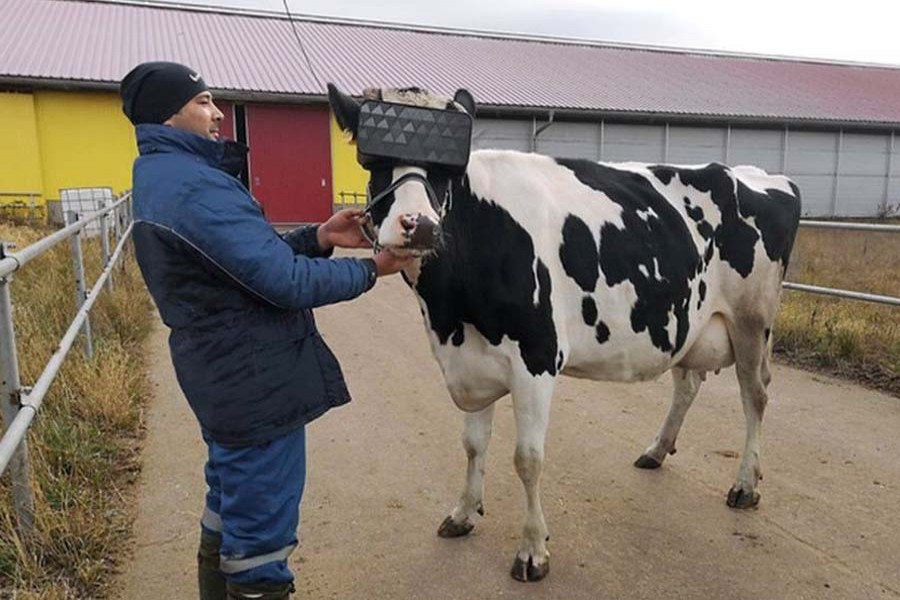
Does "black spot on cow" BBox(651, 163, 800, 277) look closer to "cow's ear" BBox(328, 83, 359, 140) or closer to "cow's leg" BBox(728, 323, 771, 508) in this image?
"cow's leg" BBox(728, 323, 771, 508)

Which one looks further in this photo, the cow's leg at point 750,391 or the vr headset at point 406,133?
the cow's leg at point 750,391

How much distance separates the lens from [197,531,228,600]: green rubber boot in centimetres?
242

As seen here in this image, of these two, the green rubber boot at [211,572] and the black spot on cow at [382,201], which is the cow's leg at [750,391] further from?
the green rubber boot at [211,572]

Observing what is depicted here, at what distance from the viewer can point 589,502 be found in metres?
3.60

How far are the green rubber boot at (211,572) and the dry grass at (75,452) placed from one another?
52cm

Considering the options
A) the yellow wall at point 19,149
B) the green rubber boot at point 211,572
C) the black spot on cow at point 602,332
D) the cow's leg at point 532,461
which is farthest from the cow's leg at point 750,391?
the yellow wall at point 19,149

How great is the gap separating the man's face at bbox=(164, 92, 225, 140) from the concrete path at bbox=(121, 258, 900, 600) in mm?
1839

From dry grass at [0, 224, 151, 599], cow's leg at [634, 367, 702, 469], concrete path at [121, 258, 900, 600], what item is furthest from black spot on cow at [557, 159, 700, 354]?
dry grass at [0, 224, 151, 599]

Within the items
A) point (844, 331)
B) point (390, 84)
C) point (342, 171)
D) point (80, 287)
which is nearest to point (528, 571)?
point (80, 287)

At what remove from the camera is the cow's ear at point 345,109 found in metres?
2.45

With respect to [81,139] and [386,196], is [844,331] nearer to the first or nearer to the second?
[386,196]

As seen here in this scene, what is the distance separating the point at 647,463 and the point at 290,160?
1744 cm

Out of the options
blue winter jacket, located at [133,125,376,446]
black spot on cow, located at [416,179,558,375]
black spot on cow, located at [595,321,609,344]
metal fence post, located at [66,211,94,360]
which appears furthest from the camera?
metal fence post, located at [66,211,94,360]

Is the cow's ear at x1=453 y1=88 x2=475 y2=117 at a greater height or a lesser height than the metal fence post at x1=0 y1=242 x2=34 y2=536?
greater
